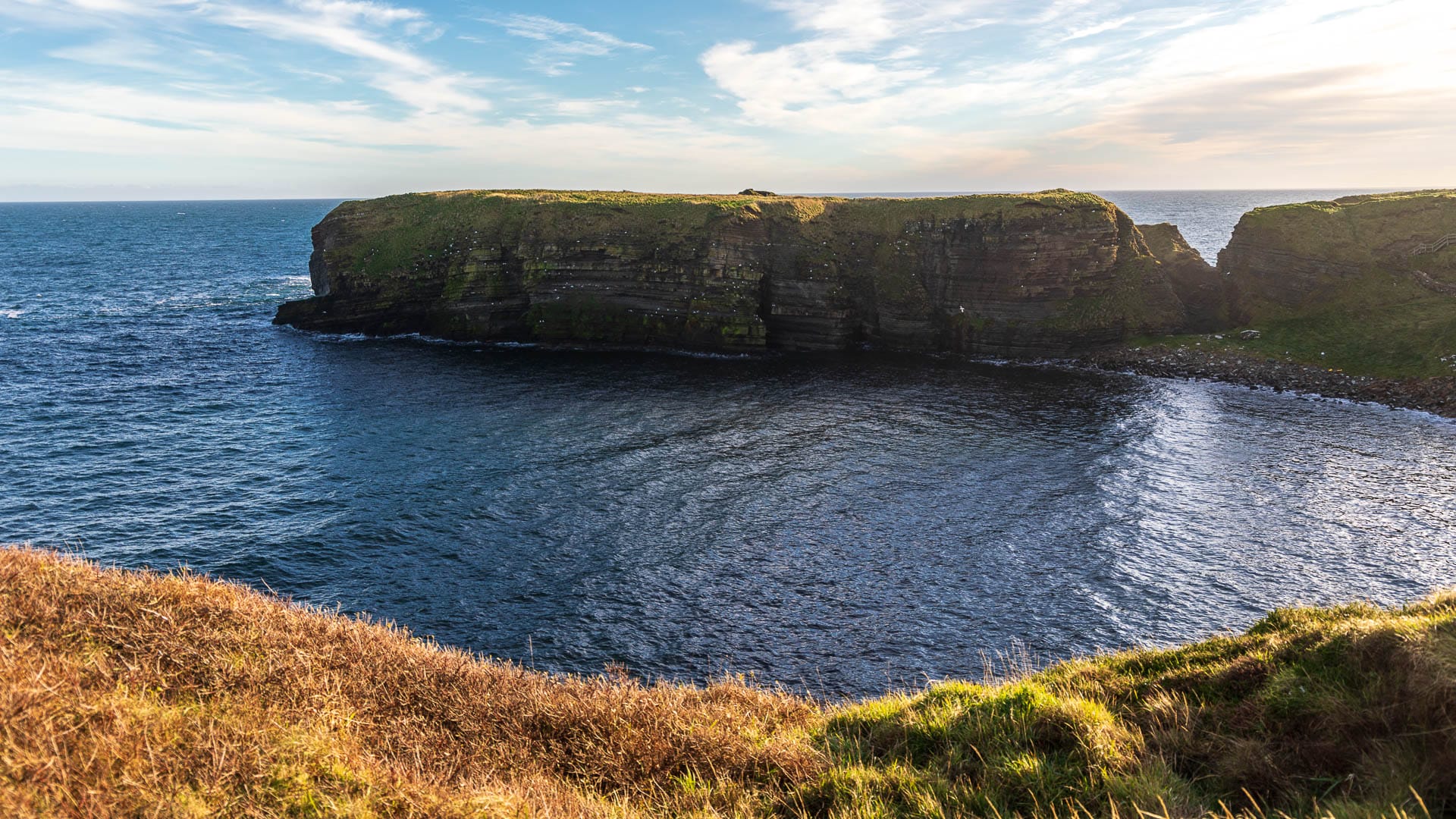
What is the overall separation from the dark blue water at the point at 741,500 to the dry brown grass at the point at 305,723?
421 inches

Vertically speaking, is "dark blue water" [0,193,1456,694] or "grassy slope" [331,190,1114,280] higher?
"grassy slope" [331,190,1114,280]

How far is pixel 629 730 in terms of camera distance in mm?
13812

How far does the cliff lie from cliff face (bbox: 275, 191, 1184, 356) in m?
8.06

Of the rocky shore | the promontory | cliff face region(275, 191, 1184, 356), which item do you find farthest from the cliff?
cliff face region(275, 191, 1184, 356)

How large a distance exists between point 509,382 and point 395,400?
30.3 ft

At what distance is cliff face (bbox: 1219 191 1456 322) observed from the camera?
65.7 metres

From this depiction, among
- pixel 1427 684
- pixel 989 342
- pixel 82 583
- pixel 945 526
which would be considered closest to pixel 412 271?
pixel 989 342

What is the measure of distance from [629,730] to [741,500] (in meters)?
24.9

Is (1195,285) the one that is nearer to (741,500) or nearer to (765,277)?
(765,277)

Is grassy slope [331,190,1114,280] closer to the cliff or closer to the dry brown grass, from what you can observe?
the cliff

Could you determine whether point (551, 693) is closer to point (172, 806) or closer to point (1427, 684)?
point (172, 806)

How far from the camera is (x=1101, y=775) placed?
35.8 ft

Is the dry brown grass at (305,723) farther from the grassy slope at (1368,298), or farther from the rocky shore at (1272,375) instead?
the grassy slope at (1368,298)

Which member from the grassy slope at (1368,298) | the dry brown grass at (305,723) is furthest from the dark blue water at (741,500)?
the dry brown grass at (305,723)
